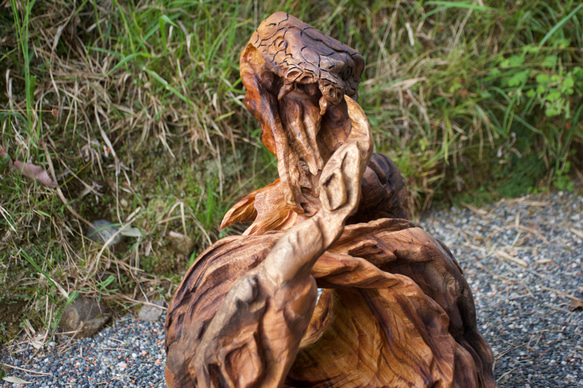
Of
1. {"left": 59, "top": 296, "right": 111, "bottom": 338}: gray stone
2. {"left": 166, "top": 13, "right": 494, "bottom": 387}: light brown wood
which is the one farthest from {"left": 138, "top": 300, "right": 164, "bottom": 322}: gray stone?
{"left": 166, "top": 13, "right": 494, "bottom": 387}: light brown wood

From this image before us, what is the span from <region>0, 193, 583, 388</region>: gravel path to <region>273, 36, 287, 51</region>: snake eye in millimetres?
1262

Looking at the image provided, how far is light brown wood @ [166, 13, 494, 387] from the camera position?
1045 millimetres

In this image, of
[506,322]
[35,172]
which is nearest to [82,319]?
[35,172]

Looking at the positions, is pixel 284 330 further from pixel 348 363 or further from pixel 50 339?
pixel 50 339

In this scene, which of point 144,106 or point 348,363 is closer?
point 348,363

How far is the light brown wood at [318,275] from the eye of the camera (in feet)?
3.43

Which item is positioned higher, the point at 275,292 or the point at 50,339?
the point at 275,292

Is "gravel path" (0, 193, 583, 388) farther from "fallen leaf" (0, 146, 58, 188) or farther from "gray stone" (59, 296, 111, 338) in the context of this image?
"fallen leaf" (0, 146, 58, 188)

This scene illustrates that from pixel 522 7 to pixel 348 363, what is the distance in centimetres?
278

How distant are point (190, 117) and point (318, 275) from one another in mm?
1740

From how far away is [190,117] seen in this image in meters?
2.72

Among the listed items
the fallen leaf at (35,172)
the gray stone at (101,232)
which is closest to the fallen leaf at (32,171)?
the fallen leaf at (35,172)

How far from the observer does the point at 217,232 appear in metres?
2.66

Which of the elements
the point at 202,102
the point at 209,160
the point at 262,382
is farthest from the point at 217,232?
the point at 262,382
